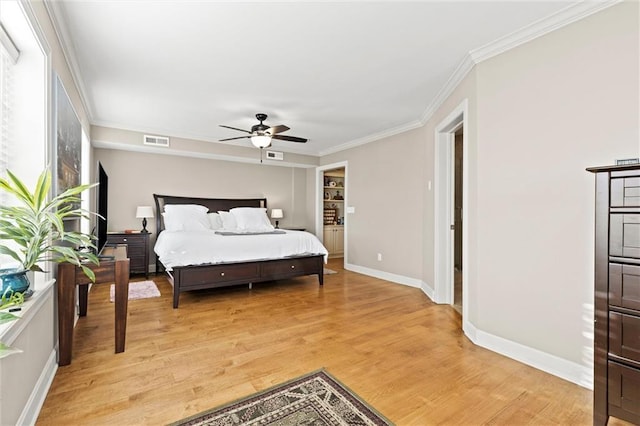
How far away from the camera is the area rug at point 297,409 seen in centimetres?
168

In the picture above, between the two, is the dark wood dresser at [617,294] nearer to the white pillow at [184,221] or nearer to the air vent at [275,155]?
the white pillow at [184,221]

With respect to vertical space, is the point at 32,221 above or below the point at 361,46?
below

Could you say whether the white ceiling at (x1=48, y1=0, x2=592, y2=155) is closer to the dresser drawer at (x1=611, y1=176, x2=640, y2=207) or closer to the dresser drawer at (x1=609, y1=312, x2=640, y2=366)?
the dresser drawer at (x1=611, y1=176, x2=640, y2=207)

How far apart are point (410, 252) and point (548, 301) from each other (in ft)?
8.31

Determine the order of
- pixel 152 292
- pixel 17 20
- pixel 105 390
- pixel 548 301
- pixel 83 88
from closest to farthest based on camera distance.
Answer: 1. pixel 17 20
2. pixel 105 390
3. pixel 548 301
4. pixel 83 88
5. pixel 152 292

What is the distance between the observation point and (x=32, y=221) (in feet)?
5.22

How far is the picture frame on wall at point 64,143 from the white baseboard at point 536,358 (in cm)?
357

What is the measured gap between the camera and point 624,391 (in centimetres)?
153

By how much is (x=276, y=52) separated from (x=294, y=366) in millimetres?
2598

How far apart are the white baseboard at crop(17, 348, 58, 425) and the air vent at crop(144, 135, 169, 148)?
3845 millimetres

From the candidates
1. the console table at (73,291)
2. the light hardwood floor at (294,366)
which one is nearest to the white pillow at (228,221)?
the light hardwood floor at (294,366)

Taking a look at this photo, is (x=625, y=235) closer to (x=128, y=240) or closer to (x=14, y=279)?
(x=14, y=279)

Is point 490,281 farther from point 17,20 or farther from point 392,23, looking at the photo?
point 17,20

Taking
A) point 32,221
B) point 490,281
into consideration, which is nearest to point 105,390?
point 32,221
